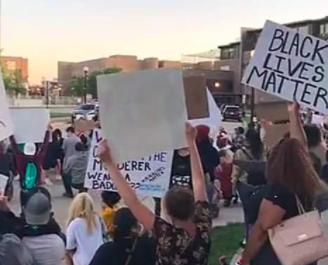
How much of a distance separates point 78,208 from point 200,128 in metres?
1.79

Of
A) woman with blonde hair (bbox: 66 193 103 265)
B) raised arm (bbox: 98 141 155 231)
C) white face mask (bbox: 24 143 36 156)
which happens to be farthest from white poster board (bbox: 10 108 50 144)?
raised arm (bbox: 98 141 155 231)

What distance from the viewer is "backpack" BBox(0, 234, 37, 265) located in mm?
3830

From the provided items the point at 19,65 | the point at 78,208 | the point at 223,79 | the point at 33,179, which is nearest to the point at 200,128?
the point at 78,208

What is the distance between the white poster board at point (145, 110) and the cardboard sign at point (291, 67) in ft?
4.98

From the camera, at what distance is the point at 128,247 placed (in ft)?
12.2

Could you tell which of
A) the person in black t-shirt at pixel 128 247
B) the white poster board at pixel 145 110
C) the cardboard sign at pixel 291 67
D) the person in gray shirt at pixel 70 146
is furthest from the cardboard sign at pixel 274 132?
the person in gray shirt at pixel 70 146

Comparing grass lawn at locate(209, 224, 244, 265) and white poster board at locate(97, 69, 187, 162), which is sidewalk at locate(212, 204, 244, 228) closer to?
grass lawn at locate(209, 224, 244, 265)

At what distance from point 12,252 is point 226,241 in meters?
5.20

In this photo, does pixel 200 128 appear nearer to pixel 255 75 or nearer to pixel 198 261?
pixel 255 75

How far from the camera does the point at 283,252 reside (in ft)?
12.7

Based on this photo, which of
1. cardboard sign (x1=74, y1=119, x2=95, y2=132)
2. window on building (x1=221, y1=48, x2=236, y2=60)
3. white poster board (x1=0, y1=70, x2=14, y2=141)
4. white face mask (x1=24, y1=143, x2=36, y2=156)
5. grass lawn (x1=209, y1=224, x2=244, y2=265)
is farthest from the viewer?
window on building (x1=221, y1=48, x2=236, y2=60)

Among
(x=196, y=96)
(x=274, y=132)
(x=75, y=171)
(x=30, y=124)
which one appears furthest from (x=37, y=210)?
(x=75, y=171)

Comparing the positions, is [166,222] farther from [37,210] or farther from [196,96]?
[196,96]

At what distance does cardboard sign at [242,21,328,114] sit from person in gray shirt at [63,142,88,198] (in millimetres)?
7238
